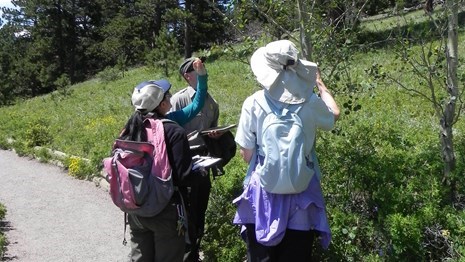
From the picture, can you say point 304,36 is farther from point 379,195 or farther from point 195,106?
point 379,195

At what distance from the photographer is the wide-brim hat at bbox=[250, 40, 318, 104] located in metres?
2.83

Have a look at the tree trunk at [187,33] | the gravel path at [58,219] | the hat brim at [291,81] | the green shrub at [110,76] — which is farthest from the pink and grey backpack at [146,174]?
the tree trunk at [187,33]

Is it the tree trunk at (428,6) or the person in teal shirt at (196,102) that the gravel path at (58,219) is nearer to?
the person in teal shirt at (196,102)

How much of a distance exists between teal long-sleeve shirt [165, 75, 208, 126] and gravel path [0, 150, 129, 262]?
2.04 meters

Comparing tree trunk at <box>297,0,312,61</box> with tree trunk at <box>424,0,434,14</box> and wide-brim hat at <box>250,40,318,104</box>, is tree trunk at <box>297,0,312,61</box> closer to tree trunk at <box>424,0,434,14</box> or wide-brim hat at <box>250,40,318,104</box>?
tree trunk at <box>424,0,434,14</box>

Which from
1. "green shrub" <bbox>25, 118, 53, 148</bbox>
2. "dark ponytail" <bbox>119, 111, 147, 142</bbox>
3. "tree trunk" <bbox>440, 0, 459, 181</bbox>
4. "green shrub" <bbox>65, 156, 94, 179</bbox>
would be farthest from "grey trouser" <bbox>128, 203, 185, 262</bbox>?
"green shrub" <bbox>25, 118, 53, 148</bbox>

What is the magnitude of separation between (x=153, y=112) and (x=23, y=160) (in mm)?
8942

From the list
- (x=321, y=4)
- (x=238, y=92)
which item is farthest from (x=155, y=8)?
(x=321, y=4)

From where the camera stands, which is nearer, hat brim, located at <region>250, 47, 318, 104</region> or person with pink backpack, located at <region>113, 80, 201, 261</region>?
hat brim, located at <region>250, 47, 318, 104</region>

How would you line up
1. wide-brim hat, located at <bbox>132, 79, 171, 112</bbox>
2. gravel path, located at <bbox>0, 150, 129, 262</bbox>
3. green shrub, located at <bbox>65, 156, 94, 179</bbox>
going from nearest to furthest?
1. wide-brim hat, located at <bbox>132, 79, 171, 112</bbox>
2. gravel path, located at <bbox>0, 150, 129, 262</bbox>
3. green shrub, located at <bbox>65, 156, 94, 179</bbox>

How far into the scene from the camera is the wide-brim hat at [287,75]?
2826 mm

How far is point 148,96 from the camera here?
11.4ft

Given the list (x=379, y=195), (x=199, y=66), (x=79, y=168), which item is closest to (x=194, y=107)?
(x=199, y=66)

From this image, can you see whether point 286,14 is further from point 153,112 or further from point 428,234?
point 428,234
